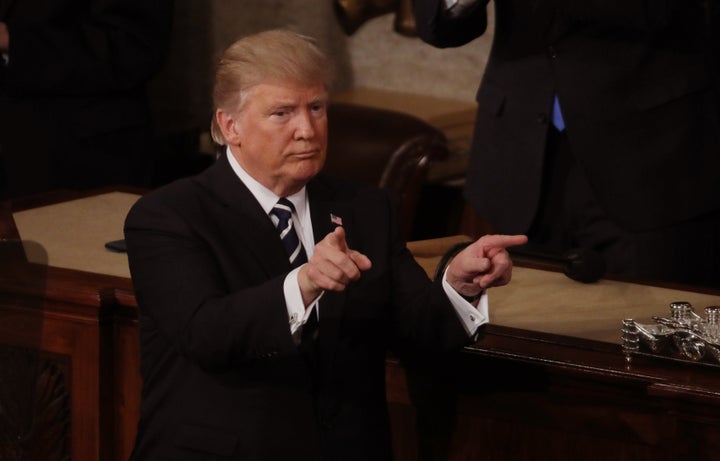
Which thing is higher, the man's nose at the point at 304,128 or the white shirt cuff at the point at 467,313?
the man's nose at the point at 304,128

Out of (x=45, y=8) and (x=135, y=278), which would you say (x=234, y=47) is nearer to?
(x=135, y=278)

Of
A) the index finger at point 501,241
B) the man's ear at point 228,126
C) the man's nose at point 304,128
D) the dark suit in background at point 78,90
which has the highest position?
the man's nose at point 304,128

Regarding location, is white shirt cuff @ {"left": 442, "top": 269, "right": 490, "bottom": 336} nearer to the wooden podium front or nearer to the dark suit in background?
the wooden podium front

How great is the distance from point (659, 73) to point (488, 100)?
1.29 feet

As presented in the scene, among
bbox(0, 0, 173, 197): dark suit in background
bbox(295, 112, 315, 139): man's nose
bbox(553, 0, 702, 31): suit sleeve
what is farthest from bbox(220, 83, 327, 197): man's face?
bbox(0, 0, 173, 197): dark suit in background

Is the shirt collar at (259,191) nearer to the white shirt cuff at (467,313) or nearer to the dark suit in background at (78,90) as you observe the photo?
the white shirt cuff at (467,313)

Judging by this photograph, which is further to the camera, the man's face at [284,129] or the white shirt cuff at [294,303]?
the man's face at [284,129]

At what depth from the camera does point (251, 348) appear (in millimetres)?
2115

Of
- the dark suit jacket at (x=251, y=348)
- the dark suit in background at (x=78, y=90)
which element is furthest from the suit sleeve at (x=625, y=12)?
the dark suit in background at (x=78, y=90)

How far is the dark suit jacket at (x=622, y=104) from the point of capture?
3068 mm

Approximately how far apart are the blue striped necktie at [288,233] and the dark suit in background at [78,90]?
1751 mm

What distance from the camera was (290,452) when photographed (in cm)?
225

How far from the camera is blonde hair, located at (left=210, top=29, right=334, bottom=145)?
7.41 ft

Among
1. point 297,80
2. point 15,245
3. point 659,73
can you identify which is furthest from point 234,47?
point 659,73
